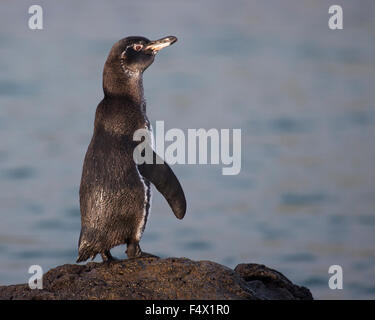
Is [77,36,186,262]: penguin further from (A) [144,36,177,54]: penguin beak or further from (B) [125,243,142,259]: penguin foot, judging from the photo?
(A) [144,36,177,54]: penguin beak

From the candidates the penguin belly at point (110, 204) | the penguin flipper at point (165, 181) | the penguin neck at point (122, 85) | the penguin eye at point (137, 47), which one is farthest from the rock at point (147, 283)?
the penguin eye at point (137, 47)

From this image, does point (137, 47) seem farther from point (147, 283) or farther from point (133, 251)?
point (147, 283)

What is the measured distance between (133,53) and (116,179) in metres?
1.17

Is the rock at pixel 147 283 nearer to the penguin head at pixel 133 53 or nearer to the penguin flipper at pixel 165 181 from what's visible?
the penguin flipper at pixel 165 181

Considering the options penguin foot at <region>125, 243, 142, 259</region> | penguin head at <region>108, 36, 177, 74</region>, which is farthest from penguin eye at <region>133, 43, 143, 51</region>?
penguin foot at <region>125, 243, 142, 259</region>

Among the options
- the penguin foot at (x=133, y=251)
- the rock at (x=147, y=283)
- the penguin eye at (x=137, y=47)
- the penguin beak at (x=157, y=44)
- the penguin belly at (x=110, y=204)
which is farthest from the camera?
the penguin beak at (x=157, y=44)

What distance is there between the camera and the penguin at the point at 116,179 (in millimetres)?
6102

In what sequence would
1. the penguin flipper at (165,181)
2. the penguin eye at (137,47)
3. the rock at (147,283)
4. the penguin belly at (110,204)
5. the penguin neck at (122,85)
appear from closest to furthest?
the rock at (147,283) → the penguin belly at (110,204) → the penguin flipper at (165,181) → the penguin neck at (122,85) → the penguin eye at (137,47)

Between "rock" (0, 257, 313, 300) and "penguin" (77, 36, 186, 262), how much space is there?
0.87 feet

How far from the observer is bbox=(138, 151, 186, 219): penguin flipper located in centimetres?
643

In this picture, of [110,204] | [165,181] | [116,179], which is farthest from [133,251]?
[165,181]

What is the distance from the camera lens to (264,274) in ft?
20.3

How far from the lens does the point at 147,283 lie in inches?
219
